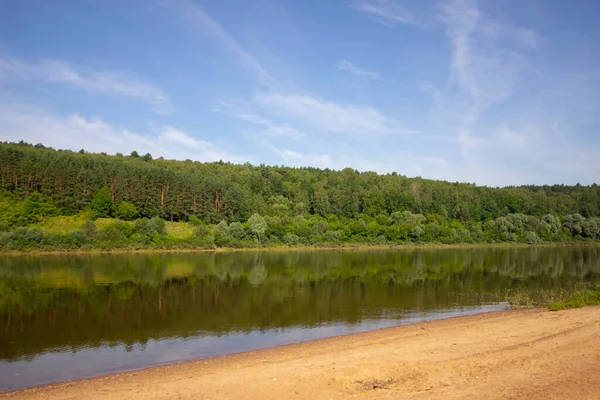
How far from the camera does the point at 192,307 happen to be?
25.3 meters

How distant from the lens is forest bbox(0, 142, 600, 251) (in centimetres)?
7425

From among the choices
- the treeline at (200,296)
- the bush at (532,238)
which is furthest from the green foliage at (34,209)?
the bush at (532,238)

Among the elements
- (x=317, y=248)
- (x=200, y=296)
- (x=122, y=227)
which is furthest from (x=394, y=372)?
(x=317, y=248)

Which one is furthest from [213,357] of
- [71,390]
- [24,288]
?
[24,288]

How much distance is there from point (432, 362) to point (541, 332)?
563cm

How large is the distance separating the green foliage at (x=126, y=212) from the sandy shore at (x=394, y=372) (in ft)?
238

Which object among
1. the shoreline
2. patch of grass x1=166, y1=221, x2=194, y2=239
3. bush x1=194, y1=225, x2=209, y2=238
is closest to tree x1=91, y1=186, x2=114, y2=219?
patch of grass x1=166, y1=221, x2=194, y2=239

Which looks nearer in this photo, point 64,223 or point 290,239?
point 64,223

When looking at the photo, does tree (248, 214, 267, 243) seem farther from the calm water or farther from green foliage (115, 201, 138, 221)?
the calm water

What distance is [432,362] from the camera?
12477 millimetres

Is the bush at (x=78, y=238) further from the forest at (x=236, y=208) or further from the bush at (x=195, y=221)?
the bush at (x=195, y=221)

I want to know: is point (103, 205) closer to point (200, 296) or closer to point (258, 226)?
point (258, 226)

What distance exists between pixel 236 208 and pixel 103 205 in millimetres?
27576

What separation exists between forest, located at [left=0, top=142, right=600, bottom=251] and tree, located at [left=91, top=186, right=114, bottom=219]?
0.19 metres
